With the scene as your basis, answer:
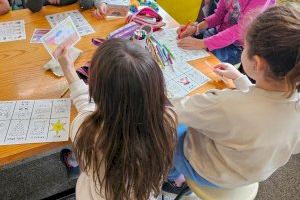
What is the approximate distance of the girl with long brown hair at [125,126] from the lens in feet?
2.26

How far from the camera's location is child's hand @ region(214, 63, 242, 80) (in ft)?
3.76

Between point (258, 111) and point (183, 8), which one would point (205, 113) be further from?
point (183, 8)

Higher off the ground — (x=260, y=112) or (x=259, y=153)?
Result: (x=260, y=112)

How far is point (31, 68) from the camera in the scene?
1.14 metres

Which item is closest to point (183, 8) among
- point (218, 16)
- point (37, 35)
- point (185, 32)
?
point (218, 16)

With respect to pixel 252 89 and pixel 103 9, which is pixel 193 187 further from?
pixel 103 9

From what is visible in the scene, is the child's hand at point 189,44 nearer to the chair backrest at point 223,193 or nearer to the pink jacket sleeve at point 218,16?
the pink jacket sleeve at point 218,16

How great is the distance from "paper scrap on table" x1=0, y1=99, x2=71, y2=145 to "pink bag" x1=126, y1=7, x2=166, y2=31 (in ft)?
1.79

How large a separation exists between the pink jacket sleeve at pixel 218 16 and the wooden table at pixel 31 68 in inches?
16.9

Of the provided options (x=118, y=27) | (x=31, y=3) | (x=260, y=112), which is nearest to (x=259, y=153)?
(x=260, y=112)

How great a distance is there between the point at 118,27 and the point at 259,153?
0.84 m

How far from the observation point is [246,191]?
3.55ft

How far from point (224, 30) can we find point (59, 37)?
0.80m

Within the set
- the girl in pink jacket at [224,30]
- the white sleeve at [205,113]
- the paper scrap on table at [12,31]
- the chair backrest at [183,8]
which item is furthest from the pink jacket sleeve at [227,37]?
the paper scrap on table at [12,31]
